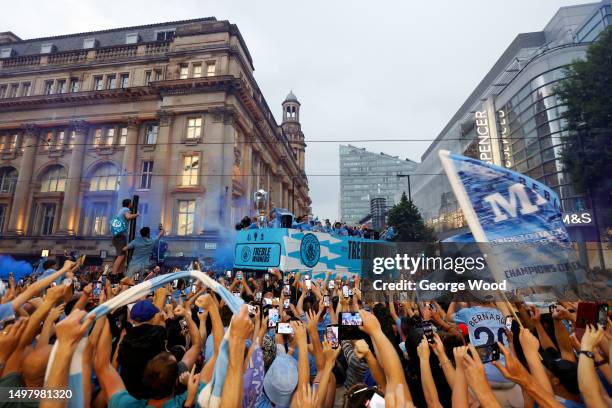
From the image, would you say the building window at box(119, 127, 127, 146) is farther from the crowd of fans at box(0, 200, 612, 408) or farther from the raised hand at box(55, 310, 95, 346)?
the raised hand at box(55, 310, 95, 346)

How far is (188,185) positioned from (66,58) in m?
21.0

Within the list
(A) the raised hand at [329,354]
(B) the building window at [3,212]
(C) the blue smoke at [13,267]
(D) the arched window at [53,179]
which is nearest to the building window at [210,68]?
(D) the arched window at [53,179]

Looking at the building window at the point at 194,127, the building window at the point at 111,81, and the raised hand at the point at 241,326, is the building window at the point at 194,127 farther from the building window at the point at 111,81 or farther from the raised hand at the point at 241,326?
the raised hand at the point at 241,326

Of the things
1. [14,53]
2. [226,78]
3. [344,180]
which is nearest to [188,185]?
[226,78]

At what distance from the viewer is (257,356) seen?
8.13 feet

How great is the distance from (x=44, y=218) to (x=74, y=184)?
5302 mm

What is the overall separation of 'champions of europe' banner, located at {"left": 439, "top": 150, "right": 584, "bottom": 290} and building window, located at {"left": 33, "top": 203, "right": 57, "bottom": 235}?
120 feet

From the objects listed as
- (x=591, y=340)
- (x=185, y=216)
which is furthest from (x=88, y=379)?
(x=185, y=216)

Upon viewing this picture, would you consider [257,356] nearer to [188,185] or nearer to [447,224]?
[188,185]

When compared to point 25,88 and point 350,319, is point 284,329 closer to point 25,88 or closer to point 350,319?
point 350,319

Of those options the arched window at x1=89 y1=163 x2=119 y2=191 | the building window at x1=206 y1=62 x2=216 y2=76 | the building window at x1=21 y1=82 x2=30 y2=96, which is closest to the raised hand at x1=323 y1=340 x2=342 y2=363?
the building window at x1=206 y1=62 x2=216 y2=76

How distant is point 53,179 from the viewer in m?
30.8

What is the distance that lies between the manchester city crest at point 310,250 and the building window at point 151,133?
73.8 ft

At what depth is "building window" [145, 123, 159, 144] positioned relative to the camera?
2936cm
